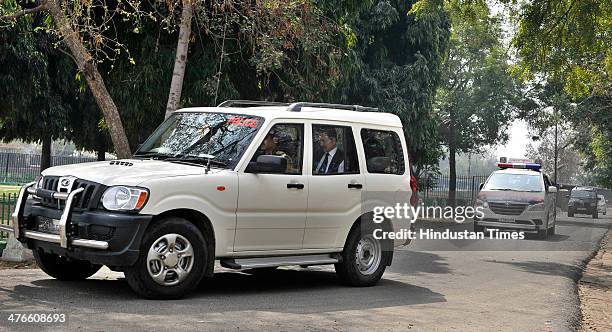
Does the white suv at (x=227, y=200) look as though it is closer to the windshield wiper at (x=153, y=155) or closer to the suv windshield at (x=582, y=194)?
the windshield wiper at (x=153, y=155)

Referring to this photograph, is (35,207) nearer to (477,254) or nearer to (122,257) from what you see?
(122,257)

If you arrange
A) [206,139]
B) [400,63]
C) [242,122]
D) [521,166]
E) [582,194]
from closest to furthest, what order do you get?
1. [206,139]
2. [242,122]
3. [521,166]
4. [400,63]
5. [582,194]

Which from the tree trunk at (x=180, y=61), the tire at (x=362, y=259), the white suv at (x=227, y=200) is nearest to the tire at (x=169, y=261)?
the white suv at (x=227, y=200)

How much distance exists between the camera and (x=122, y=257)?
8.26m

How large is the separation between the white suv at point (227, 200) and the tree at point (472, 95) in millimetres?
33697

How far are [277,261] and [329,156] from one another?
152 cm

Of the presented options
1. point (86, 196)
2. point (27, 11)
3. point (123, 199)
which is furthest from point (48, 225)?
point (27, 11)

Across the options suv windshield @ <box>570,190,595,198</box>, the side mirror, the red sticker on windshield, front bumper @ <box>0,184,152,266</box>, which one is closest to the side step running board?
the side mirror

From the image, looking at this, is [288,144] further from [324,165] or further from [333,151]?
[333,151]

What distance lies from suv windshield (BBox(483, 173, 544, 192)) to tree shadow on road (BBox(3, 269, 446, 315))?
12.8 meters

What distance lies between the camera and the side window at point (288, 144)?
32.1 feet

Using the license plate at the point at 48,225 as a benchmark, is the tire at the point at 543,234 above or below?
below

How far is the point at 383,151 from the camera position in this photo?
11.2 meters

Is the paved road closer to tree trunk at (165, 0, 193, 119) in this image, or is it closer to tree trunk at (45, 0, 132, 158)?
tree trunk at (45, 0, 132, 158)
